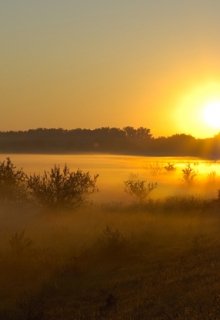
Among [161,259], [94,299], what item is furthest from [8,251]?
[94,299]

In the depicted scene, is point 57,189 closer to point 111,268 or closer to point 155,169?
point 111,268

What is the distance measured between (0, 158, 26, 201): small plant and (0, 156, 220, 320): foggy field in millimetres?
4526

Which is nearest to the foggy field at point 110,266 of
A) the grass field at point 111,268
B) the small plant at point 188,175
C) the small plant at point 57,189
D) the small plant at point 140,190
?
the grass field at point 111,268

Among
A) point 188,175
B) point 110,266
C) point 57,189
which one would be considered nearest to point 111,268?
point 110,266

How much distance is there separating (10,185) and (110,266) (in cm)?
Result: 2034

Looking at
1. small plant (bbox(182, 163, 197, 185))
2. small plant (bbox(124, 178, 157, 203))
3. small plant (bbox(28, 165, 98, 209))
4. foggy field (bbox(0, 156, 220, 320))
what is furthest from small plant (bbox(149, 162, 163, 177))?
foggy field (bbox(0, 156, 220, 320))

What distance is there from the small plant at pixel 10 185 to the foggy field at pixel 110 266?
14.8 ft

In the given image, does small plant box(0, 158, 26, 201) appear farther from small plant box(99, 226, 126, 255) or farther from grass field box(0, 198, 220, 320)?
small plant box(99, 226, 126, 255)

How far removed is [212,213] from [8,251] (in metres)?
14.1

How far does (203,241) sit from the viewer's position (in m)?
22.7

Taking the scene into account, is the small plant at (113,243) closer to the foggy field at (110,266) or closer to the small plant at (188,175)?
the foggy field at (110,266)

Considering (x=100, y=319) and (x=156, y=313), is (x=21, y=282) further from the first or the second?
(x=156, y=313)

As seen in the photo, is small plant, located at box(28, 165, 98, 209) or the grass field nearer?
the grass field

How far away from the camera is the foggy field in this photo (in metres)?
14.0
